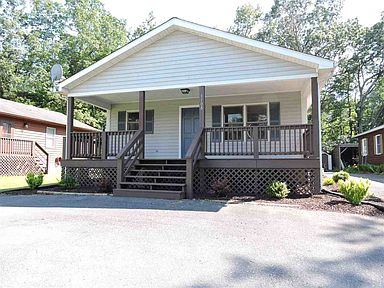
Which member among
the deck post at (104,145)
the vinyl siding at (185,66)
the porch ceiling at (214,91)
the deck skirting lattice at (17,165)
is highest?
the vinyl siding at (185,66)

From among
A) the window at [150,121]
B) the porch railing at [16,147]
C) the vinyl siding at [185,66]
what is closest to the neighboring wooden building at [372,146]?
the vinyl siding at [185,66]

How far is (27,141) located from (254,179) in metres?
14.1

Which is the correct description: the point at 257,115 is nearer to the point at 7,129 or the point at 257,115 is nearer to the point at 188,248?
the point at 188,248

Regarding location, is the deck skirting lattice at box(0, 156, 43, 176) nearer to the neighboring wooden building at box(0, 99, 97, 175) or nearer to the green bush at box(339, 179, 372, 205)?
the neighboring wooden building at box(0, 99, 97, 175)

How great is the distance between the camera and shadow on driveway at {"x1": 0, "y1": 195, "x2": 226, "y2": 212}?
6.46 metres

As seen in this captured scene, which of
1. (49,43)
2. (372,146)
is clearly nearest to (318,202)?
(372,146)

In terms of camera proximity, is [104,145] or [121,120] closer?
[104,145]

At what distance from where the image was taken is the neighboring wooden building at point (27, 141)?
15.5m

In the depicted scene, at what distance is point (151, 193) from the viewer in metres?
7.84

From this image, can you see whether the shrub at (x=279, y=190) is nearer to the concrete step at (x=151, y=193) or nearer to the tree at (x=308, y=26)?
the concrete step at (x=151, y=193)

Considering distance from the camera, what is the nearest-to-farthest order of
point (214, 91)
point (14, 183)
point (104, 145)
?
1. point (104, 145)
2. point (214, 91)
3. point (14, 183)

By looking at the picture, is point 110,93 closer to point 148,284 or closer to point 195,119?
point 195,119

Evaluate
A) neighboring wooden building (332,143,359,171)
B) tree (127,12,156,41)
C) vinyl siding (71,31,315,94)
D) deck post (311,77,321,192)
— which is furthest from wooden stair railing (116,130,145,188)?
tree (127,12,156,41)

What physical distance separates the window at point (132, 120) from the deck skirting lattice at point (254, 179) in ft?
13.3
